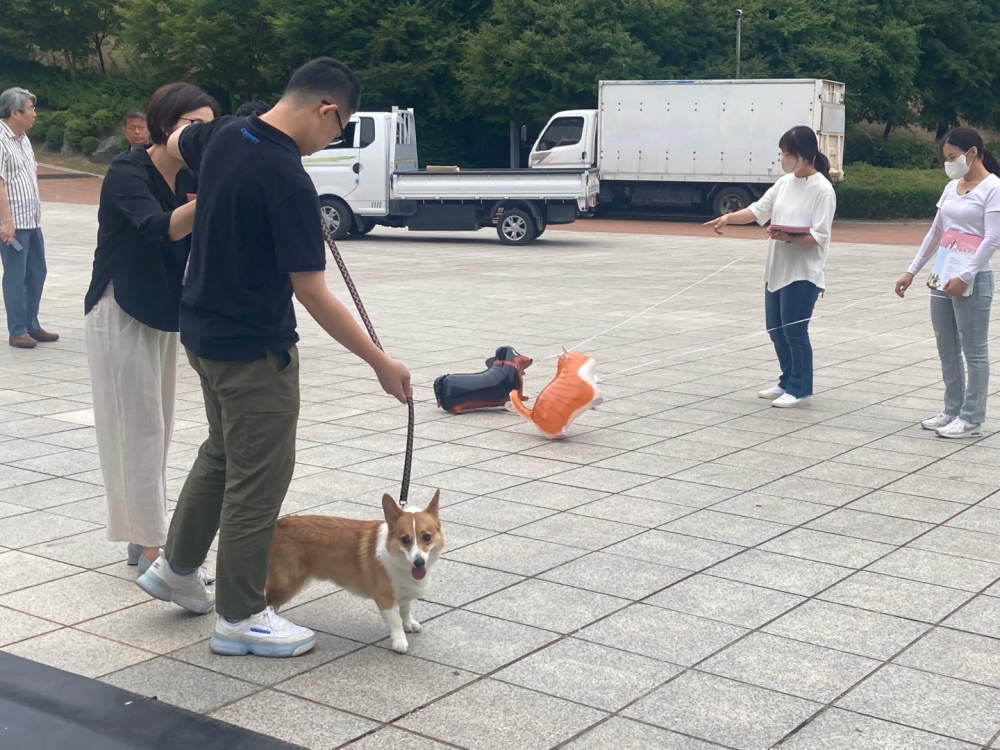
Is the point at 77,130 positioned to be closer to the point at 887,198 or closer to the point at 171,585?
the point at 887,198

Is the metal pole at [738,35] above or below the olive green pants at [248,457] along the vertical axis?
above

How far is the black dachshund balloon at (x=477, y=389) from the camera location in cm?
711

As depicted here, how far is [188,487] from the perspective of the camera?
12.3ft

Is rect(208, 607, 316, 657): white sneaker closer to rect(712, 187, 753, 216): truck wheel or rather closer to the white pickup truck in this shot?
the white pickup truck

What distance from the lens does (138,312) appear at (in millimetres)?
3977

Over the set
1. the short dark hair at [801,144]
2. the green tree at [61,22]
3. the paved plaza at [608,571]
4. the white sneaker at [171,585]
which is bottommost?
the paved plaza at [608,571]

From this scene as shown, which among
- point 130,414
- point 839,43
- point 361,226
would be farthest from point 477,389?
point 839,43

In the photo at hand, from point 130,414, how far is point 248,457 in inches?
32.0

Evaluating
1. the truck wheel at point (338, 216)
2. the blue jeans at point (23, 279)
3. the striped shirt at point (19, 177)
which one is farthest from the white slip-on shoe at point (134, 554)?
the truck wheel at point (338, 216)

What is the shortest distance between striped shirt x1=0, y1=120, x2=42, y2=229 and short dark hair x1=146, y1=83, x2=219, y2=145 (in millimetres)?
5085

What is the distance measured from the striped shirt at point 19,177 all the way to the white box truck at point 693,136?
18280 mm

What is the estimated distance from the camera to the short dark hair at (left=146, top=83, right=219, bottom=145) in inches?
155

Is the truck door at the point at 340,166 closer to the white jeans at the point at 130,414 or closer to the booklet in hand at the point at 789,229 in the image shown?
the booklet in hand at the point at 789,229

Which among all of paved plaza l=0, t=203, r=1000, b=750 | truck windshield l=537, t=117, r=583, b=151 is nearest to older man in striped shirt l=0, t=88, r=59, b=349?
paved plaza l=0, t=203, r=1000, b=750
